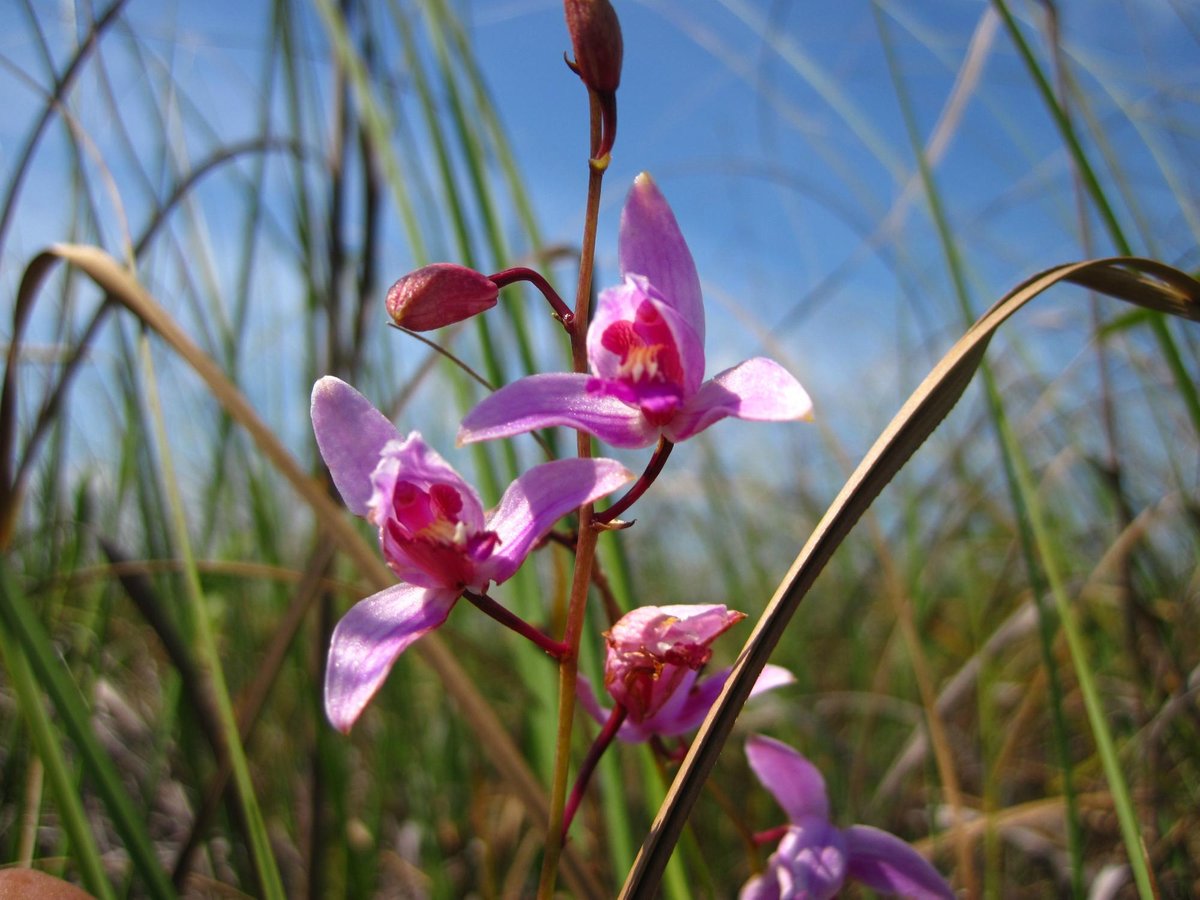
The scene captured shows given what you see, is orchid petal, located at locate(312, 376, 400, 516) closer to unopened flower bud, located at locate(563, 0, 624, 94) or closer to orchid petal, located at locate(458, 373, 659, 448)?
orchid petal, located at locate(458, 373, 659, 448)

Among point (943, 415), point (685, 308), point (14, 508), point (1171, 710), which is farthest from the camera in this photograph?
point (1171, 710)

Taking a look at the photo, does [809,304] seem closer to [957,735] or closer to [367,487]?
[957,735]

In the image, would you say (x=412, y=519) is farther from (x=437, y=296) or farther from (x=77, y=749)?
(x=77, y=749)

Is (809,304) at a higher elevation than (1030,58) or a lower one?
lower

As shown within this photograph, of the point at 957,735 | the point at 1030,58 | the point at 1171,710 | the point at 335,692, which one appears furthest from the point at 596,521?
the point at 957,735

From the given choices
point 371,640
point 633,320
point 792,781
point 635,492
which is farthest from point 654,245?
point 792,781

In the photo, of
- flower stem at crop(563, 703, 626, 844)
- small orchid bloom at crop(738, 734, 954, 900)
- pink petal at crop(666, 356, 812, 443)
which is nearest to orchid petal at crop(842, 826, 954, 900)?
small orchid bloom at crop(738, 734, 954, 900)

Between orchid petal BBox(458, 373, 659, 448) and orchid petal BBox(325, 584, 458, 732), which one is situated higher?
orchid petal BBox(458, 373, 659, 448)

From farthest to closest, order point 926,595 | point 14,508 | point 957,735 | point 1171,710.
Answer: point 926,595
point 957,735
point 1171,710
point 14,508
